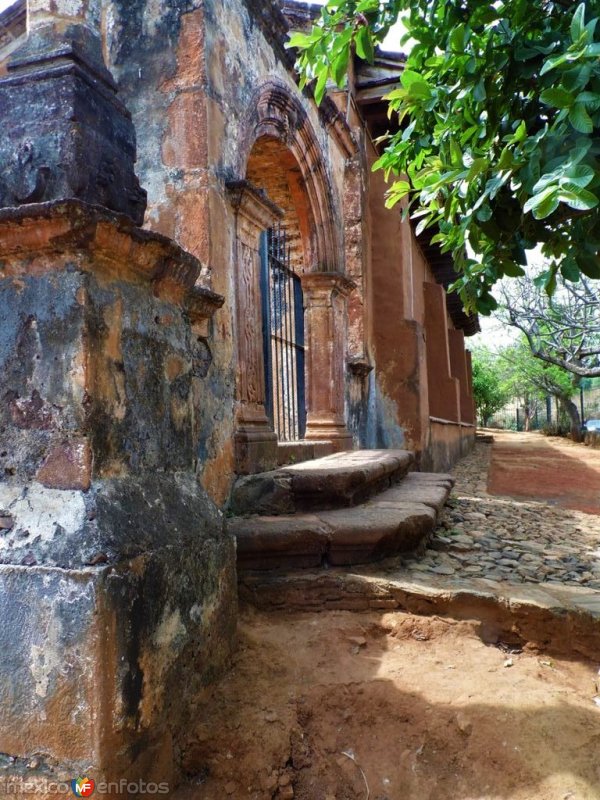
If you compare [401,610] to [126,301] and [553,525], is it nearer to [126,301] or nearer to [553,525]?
[126,301]

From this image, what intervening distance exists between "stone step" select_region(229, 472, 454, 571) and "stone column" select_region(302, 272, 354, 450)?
2769 mm

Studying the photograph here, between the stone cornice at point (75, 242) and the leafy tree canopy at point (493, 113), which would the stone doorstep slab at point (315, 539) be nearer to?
the leafy tree canopy at point (493, 113)

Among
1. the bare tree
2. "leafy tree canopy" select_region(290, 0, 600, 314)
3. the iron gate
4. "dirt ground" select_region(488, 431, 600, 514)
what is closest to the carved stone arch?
the iron gate

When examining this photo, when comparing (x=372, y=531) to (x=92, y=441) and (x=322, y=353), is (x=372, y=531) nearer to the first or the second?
(x=92, y=441)

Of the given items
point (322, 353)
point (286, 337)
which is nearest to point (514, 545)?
point (322, 353)

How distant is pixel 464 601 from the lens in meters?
2.57

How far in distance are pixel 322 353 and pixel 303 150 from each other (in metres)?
1.96

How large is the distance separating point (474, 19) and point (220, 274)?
6.26 ft

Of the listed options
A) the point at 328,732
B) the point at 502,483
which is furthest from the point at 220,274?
the point at 502,483

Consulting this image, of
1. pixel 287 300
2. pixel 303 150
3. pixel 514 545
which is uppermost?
pixel 303 150

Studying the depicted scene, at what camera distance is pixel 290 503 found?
11.5 ft

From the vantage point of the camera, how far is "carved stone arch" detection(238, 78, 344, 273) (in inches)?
169

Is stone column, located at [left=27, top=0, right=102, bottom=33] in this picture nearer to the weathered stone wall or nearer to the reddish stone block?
the reddish stone block

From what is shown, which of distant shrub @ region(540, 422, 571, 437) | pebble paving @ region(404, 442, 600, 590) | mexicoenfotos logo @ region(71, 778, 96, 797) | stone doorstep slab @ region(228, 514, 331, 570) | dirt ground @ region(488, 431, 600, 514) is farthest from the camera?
distant shrub @ region(540, 422, 571, 437)
